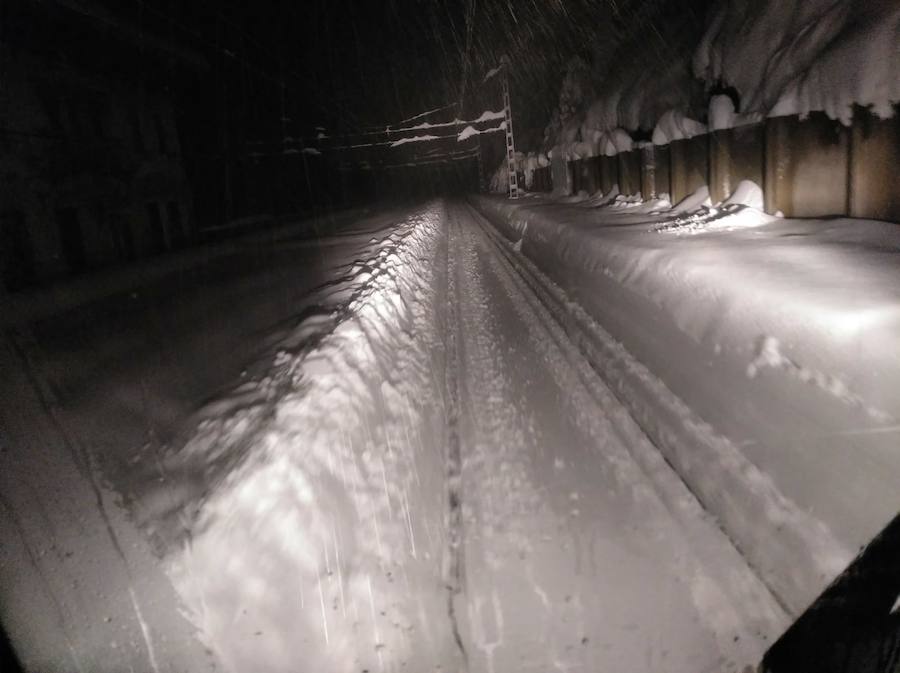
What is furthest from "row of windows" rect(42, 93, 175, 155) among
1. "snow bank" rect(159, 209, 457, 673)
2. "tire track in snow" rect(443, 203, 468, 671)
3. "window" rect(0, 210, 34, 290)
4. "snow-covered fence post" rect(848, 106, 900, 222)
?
"snow-covered fence post" rect(848, 106, 900, 222)

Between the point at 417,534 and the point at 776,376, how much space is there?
3120 millimetres

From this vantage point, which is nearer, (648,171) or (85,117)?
(648,171)

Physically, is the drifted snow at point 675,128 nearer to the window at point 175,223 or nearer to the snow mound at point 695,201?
the snow mound at point 695,201

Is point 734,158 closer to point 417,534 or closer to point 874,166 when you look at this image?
point 874,166

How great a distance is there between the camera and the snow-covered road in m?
2.85

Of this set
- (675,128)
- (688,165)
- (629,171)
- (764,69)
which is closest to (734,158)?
(764,69)

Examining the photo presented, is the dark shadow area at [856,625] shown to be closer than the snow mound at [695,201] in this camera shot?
Yes

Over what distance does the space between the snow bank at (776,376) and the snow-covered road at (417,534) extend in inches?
11.6

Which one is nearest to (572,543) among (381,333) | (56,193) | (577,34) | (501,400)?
(501,400)

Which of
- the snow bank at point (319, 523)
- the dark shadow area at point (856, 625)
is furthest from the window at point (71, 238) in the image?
the dark shadow area at point (856, 625)

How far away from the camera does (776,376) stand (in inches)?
175

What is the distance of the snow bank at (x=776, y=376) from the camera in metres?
3.39

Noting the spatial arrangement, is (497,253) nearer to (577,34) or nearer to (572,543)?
(572,543)

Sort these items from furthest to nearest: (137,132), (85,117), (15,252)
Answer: (137,132), (85,117), (15,252)
